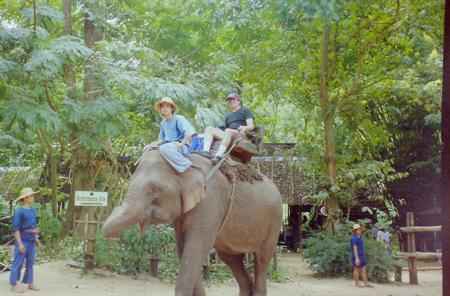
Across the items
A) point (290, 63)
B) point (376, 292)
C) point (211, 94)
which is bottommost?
point (376, 292)

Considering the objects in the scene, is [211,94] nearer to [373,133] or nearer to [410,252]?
[373,133]

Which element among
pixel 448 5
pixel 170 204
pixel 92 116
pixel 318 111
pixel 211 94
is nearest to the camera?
pixel 448 5

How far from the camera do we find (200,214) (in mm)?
5121

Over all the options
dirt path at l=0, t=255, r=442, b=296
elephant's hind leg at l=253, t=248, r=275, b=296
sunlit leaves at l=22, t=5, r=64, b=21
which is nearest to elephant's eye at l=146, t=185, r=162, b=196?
elephant's hind leg at l=253, t=248, r=275, b=296

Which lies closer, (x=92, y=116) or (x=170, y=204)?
(x=170, y=204)

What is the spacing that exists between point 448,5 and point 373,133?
10.5 meters

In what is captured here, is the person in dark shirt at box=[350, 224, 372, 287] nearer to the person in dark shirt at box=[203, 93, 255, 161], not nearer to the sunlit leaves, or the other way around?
the person in dark shirt at box=[203, 93, 255, 161]

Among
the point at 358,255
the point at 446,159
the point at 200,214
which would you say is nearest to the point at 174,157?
the point at 200,214

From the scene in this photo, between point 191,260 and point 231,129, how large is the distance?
1.63 m

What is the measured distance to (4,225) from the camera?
520 inches

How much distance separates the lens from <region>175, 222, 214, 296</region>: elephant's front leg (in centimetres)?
493

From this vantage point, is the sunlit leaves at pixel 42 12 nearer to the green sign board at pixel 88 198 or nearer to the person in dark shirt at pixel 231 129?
the green sign board at pixel 88 198

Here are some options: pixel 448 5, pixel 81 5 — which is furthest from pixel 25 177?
pixel 448 5

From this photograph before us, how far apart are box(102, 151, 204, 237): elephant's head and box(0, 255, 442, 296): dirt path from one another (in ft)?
10.8
